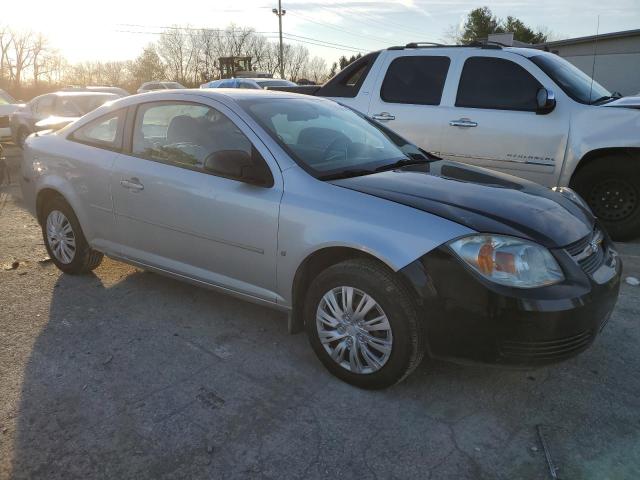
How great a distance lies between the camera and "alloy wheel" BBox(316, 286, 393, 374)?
111 inches

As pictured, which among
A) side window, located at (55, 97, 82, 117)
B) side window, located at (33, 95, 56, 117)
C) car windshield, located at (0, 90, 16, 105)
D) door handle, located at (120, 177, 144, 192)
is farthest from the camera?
car windshield, located at (0, 90, 16, 105)

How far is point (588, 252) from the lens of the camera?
2859 millimetres

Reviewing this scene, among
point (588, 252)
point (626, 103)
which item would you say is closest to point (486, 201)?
point (588, 252)

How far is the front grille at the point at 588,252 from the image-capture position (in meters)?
2.73

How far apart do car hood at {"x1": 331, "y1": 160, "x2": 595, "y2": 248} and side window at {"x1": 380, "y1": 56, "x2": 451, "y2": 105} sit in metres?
2.85

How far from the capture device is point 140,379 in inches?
122

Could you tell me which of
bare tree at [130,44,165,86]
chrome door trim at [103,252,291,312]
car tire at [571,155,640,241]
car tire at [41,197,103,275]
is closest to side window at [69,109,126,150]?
car tire at [41,197,103,275]

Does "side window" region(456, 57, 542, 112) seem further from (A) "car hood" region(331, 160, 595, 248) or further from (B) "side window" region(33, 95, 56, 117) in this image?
(B) "side window" region(33, 95, 56, 117)

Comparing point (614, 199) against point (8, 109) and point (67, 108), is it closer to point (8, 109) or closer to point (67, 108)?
point (67, 108)

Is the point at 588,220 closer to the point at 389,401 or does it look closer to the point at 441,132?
the point at 389,401

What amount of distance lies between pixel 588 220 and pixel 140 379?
2726mm

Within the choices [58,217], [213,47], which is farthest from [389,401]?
[213,47]

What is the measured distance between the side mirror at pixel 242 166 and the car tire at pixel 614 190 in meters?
3.69

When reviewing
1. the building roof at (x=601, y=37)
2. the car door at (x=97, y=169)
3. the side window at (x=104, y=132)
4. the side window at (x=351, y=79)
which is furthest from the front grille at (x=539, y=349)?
the building roof at (x=601, y=37)
